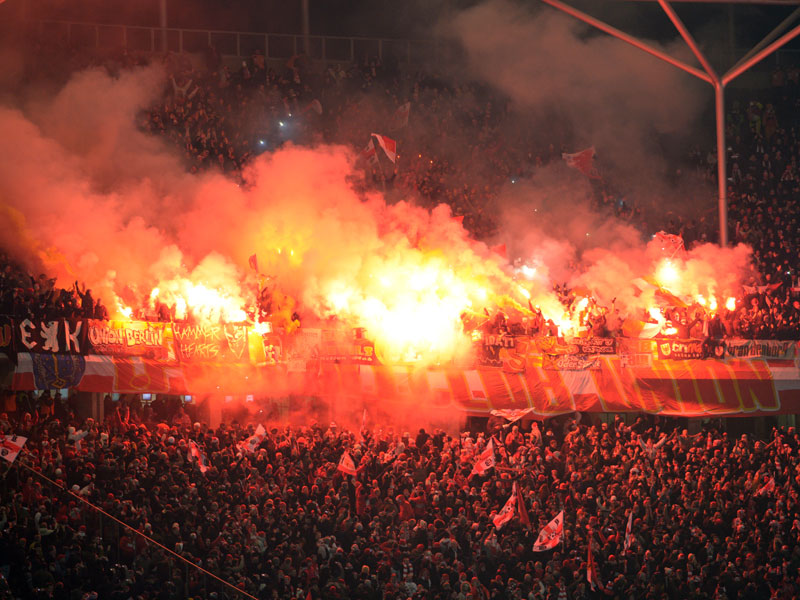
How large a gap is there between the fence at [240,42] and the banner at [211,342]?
8.39 m

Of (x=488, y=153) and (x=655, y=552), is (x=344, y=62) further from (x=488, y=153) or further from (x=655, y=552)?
(x=655, y=552)

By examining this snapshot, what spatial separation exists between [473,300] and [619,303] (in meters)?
2.51

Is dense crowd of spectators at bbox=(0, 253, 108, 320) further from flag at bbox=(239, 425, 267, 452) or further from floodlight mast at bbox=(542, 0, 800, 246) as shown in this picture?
floodlight mast at bbox=(542, 0, 800, 246)

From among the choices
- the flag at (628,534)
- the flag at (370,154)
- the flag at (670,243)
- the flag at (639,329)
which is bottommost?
the flag at (628,534)

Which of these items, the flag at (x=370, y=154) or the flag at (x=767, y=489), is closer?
the flag at (x=767, y=489)

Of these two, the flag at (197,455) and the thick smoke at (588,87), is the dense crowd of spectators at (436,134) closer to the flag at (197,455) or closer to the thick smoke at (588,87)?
the thick smoke at (588,87)

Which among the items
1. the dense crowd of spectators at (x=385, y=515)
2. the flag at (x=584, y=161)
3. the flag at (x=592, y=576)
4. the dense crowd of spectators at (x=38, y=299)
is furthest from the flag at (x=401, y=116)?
the flag at (x=592, y=576)

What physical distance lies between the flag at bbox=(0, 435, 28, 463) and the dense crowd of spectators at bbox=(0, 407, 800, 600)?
406 millimetres

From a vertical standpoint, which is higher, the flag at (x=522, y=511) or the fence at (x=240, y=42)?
the fence at (x=240, y=42)

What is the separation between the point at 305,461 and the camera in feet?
43.8

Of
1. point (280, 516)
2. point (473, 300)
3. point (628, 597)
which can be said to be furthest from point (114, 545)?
point (473, 300)

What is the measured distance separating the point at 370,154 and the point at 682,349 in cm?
662

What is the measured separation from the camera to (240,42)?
21500 millimetres

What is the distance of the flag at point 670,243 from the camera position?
706 inches
